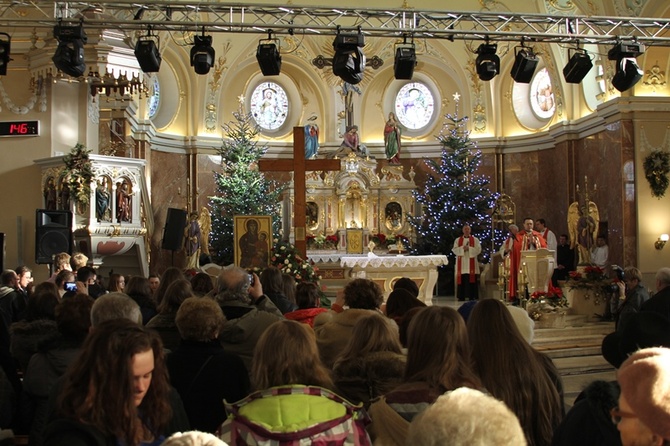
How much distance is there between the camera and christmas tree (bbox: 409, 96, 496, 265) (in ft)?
71.9

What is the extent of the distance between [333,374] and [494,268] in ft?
50.9

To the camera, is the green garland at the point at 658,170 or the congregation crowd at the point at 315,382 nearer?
the congregation crowd at the point at 315,382

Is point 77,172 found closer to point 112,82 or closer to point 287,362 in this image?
point 112,82

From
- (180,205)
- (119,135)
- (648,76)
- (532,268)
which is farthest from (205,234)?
(648,76)

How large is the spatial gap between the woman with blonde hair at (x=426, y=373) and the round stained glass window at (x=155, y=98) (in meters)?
20.3

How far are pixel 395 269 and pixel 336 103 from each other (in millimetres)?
9330

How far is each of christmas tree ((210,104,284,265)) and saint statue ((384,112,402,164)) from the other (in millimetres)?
3628

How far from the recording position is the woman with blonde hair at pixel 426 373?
11.3 feet

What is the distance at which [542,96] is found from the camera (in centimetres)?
2362

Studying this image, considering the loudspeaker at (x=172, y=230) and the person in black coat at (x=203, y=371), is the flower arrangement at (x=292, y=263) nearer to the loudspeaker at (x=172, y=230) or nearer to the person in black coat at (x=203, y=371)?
the loudspeaker at (x=172, y=230)

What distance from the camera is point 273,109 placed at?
25.3 m

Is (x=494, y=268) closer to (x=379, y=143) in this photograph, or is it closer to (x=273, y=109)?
(x=379, y=143)

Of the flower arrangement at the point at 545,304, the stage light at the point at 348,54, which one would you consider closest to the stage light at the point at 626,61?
the flower arrangement at the point at 545,304

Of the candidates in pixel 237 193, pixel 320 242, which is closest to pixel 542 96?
pixel 320 242
